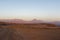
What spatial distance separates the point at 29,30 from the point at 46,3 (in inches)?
19.0

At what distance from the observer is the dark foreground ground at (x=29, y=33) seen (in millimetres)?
3979

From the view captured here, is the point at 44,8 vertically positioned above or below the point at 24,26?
above

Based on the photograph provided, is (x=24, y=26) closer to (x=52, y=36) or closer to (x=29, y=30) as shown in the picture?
(x=29, y=30)

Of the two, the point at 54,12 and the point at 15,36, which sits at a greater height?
the point at 54,12

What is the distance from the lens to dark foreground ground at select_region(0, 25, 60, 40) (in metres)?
3.98

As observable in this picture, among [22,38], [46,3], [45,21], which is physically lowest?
[22,38]

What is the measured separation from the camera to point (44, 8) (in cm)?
408

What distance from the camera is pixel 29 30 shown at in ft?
13.3

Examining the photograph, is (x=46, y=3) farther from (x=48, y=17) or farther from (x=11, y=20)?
(x=11, y=20)

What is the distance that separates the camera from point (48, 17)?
4074 mm

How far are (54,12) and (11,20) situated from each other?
67cm

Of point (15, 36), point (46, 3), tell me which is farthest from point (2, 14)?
point (46, 3)

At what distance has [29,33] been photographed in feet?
13.2

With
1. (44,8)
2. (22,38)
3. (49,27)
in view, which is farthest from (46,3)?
(22,38)
